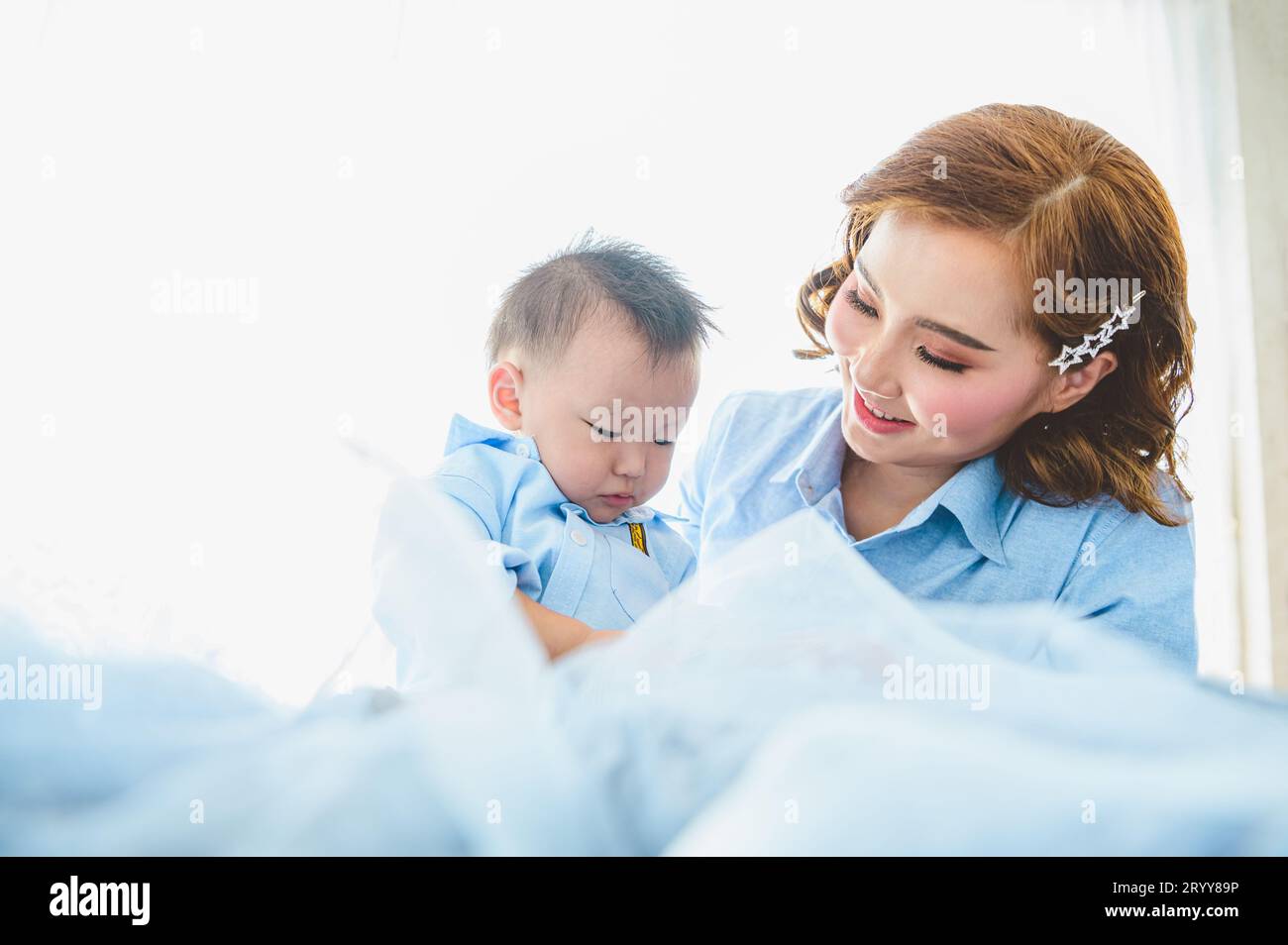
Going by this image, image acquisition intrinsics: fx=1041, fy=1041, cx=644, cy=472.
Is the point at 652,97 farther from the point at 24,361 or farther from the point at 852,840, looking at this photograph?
the point at 852,840

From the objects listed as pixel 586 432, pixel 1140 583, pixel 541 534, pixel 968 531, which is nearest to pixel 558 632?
pixel 541 534

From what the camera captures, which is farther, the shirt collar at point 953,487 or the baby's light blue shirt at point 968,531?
the shirt collar at point 953,487

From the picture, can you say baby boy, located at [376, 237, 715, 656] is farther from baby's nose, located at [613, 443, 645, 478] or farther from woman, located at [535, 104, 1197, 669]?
woman, located at [535, 104, 1197, 669]

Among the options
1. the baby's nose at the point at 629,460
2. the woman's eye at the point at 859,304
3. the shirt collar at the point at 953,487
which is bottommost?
the shirt collar at the point at 953,487

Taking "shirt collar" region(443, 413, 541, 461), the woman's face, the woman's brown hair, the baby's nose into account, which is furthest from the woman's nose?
"shirt collar" region(443, 413, 541, 461)

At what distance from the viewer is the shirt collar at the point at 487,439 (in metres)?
1.28

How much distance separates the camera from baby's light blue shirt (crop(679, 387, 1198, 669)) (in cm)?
114

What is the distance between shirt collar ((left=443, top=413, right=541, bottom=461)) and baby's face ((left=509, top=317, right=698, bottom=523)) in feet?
0.06

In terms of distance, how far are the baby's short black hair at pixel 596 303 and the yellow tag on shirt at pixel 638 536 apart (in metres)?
0.22

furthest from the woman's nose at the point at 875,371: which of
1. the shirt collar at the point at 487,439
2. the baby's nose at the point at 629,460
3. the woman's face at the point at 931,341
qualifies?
the shirt collar at the point at 487,439

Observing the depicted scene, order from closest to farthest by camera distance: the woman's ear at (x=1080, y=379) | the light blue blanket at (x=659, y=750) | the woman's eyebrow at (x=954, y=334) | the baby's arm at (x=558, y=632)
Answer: the light blue blanket at (x=659, y=750) < the baby's arm at (x=558, y=632) < the woman's eyebrow at (x=954, y=334) < the woman's ear at (x=1080, y=379)

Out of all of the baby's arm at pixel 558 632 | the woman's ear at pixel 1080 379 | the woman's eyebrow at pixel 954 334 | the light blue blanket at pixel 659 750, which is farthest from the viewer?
the woman's ear at pixel 1080 379

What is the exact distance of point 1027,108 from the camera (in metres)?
1.27

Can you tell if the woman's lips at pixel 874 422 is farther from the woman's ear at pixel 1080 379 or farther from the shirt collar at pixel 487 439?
the shirt collar at pixel 487 439
